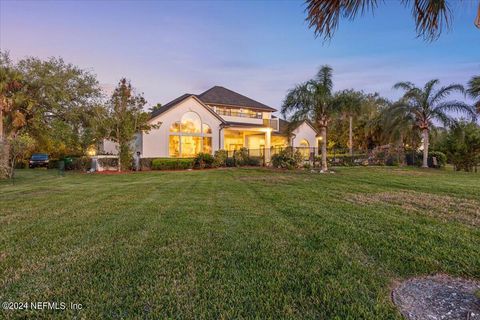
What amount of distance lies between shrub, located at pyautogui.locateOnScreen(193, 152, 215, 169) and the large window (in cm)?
265

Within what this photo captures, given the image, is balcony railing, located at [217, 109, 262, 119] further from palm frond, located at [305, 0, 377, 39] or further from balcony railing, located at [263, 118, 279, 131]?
palm frond, located at [305, 0, 377, 39]

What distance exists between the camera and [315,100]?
1609 centimetres

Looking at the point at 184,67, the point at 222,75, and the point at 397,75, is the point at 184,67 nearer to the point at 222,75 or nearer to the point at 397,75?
the point at 222,75

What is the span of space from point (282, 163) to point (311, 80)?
5917 millimetres

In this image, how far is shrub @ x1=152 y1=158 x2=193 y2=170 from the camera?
1956cm

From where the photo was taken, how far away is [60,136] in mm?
18047

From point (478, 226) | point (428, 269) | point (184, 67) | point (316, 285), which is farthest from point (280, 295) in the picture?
point (184, 67)

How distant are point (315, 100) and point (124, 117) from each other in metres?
13.6

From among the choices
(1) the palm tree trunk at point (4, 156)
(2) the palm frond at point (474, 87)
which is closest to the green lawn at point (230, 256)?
(1) the palm tree trunk at point (4, 156)

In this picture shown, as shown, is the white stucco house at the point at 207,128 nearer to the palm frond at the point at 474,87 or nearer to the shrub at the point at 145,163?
the shrub at the point at 145,163

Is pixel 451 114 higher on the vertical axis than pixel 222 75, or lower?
lower

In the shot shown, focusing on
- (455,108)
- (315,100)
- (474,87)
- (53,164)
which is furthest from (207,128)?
(474,87)

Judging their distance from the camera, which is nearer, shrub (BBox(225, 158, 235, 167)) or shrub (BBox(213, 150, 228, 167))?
shrub (BBox(213, 150, 228, 167))

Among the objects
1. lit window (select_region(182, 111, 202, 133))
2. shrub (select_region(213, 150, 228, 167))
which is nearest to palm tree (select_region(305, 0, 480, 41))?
shrub (select_region(213, 150, 228, 167))
